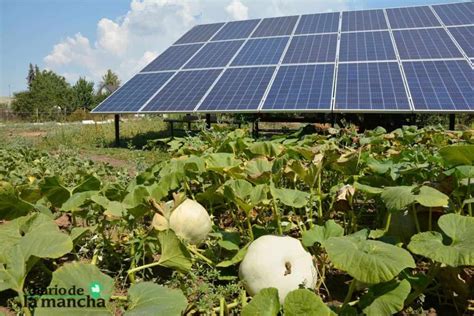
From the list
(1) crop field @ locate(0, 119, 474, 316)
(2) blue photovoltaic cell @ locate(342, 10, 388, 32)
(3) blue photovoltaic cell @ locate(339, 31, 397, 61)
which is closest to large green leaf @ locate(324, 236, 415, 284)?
(1) crop field @ locate(0, 119, 474, 316)

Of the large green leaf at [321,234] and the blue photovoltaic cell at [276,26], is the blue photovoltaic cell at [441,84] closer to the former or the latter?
the blue photovoltaic cell at [276,26]

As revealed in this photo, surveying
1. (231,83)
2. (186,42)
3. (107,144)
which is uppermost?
(186,42)

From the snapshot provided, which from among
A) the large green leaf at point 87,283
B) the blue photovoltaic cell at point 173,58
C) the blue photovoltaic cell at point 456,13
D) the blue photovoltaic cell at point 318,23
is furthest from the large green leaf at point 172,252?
the blue photovoltaic cell at point 456,13

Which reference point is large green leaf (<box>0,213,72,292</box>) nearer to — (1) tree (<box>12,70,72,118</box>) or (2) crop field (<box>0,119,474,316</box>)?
(2) crop field (<box>0,119,474,316</box>)

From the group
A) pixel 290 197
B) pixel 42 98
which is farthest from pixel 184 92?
pixel 42 98

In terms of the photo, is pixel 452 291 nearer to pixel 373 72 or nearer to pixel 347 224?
pixel 347 224

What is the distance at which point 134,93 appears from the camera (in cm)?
934

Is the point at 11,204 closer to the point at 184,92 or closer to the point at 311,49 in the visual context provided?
the point at 184,92

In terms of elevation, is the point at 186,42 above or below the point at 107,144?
above

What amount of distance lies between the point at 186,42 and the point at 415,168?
36.0 ft

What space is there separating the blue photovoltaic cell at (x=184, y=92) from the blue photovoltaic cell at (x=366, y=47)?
9.38ft

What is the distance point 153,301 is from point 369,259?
2.42ft

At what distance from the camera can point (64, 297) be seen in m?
1.40

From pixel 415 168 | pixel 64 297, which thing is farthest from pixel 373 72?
pixel 64 297
